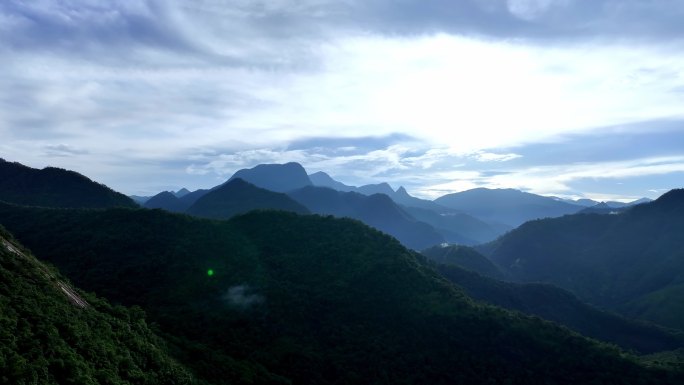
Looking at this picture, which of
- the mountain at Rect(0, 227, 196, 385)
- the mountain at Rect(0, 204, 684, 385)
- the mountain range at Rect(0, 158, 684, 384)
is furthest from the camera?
the mountain at Rect(0, 204, 684, 385)

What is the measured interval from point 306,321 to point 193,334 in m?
27.4

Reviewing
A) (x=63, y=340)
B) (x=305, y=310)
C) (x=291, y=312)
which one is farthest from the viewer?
(x=305, y=310)

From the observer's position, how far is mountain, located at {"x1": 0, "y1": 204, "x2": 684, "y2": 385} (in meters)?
94.3

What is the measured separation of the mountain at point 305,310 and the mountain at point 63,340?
58.7 feet

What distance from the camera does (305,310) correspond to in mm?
111812

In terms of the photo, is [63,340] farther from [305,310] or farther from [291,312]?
[305,310]

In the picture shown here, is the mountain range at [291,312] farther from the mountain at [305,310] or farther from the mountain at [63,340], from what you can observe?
the mountain at [63,340]

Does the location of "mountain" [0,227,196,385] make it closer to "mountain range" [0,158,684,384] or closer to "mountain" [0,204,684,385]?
"mountain range" [0,158,684,384]

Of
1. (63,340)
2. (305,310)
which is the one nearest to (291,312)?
(305,310)

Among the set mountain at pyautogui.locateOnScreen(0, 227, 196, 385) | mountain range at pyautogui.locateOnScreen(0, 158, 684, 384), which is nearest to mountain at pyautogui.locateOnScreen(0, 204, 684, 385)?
mountain range at pyautogui.locateOnScreen(0, 158, 684, 384)

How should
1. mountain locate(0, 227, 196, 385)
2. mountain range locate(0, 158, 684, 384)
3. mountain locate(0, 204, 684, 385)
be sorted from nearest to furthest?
mountain locate(0, 227, 196, 385)
mountain range locate(0, 158, 684, 384)
mountain locate(0, 204, 684, 385)

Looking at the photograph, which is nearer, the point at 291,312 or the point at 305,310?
the point at 291,312

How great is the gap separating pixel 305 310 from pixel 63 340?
73865mm

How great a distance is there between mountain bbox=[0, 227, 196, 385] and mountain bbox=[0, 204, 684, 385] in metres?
17.9
